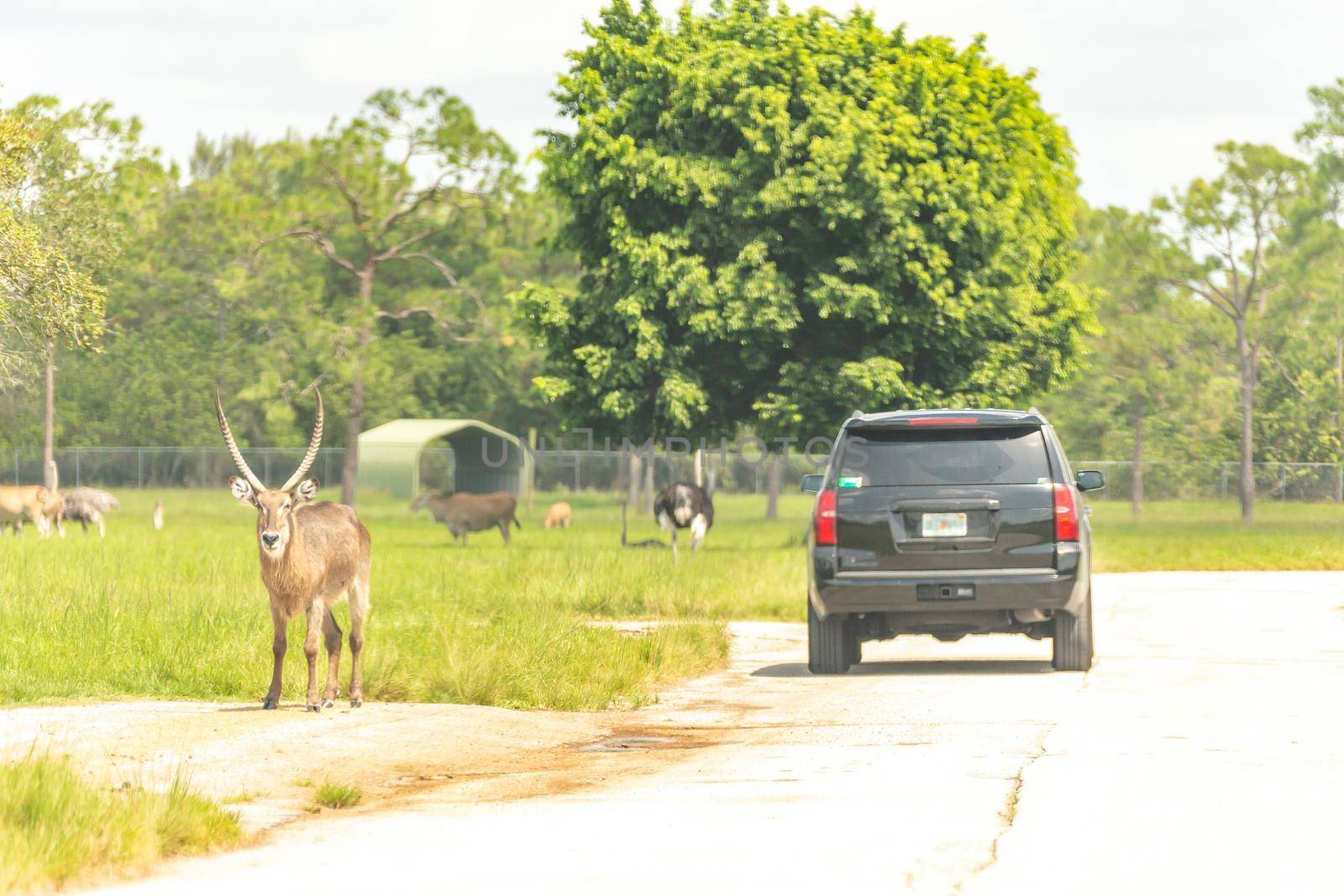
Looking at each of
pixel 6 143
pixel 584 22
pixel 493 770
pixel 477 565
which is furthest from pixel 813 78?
pixel 493 770

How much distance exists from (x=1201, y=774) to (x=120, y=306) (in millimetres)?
74499

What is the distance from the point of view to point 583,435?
72812 millimetres

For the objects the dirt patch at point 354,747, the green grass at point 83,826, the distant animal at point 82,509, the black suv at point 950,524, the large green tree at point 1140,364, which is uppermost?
the large green tree at point 1140,364

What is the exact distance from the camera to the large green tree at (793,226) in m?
36.1

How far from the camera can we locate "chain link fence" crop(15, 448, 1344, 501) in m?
68.6

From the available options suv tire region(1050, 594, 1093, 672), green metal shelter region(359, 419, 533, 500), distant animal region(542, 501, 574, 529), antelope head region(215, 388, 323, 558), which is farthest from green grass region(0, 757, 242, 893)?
green metal shelter region(359, 419, 533, 500)

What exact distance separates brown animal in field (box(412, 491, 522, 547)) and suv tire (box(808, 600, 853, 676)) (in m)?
27.9

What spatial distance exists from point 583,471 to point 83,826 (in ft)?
219

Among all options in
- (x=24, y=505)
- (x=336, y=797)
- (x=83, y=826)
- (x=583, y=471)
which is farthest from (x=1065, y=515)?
(x=583, y=471)

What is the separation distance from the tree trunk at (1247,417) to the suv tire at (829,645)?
4554 centimetres

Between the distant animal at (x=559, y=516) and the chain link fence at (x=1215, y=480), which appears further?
the chain link fence at (x=1215, y=480)

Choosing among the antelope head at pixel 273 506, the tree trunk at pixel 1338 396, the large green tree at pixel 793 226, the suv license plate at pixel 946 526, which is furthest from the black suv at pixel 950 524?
the tree trunk at pixel 1338 396

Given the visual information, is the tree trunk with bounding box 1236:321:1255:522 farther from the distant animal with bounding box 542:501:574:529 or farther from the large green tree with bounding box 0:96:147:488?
the large green tree with bounding box 0:96:147:488

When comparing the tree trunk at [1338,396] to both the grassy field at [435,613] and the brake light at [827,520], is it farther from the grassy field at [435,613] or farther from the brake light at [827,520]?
the brake light at [827,520]
